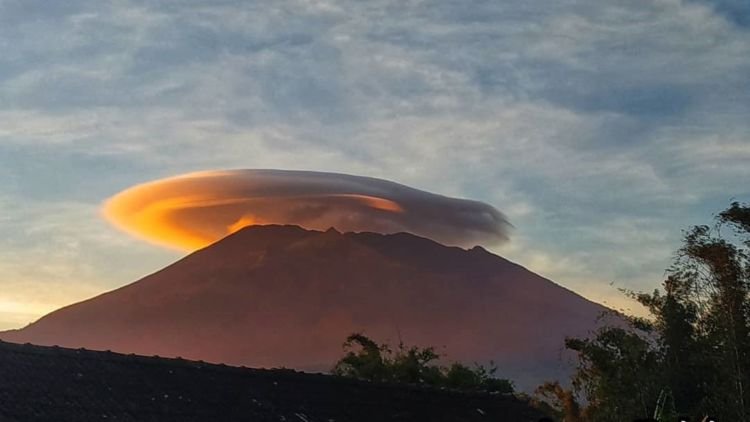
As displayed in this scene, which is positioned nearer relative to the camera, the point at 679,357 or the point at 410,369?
the point at 679,357

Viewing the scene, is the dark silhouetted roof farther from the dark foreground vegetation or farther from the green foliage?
the green foliage

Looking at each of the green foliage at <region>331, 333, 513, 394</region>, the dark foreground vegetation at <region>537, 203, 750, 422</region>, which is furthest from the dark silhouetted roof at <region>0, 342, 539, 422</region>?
the green foliage at <region>331, 333, 513, 394</region>

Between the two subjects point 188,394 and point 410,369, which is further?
point 410,369

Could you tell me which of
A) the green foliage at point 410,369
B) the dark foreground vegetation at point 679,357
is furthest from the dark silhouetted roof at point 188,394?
the green foliage at point 410,369

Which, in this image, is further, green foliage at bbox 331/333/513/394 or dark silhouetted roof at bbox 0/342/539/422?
green foliage at bbox 331/333/513/394
